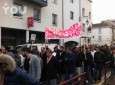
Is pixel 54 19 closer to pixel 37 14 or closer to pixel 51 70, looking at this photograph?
pixel 37 14

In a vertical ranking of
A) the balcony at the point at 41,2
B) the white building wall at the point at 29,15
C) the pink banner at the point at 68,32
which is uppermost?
the balcony at the point at 41,2

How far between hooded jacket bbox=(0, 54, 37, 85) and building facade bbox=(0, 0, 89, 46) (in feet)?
71.6

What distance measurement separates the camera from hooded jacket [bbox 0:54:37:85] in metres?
4.65

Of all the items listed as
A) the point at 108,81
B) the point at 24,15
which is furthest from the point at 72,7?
the point at 108,81

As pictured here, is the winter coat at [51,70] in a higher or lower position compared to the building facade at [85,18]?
lower

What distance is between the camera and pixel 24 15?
108ft

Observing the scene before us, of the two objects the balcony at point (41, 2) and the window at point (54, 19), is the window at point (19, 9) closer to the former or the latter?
the balcony at point (41, 2)

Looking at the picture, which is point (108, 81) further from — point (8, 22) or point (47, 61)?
point (8, 22)

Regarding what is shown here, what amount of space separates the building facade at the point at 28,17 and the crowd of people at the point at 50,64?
10.8 m

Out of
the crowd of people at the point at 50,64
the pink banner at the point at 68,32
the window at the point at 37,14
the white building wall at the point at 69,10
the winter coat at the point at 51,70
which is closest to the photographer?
the crowd of people at the point at 50,64

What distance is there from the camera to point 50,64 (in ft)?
35.4

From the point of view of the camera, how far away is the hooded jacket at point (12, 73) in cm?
465

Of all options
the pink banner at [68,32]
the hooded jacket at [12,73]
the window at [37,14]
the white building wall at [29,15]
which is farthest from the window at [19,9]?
the hooded jacket at [12,73]

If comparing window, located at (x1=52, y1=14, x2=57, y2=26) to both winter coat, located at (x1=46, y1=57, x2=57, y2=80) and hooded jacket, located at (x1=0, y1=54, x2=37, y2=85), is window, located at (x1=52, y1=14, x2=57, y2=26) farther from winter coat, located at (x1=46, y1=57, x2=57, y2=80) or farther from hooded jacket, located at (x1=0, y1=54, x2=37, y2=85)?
hooded jacket, located at (x1=0, y1=54, x2=37, y2=85)
